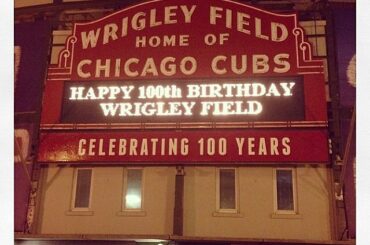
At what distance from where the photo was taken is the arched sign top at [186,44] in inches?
496

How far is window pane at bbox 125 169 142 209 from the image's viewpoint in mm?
12258

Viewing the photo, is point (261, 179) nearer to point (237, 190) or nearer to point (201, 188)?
point (237, 190)

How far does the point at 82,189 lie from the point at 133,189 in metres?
1.40

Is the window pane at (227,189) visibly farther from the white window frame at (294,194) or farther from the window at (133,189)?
the window at (133,189)

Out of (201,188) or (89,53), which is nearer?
(201,188)

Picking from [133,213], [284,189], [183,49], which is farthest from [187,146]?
[183,49]

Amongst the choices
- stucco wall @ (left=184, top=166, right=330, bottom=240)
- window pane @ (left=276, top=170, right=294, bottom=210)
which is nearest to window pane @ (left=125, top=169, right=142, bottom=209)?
stucco wall @ (left=184, top=166, right=330, bottom=240)

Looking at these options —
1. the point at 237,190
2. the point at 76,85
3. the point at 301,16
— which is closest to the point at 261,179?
the point at 237,190

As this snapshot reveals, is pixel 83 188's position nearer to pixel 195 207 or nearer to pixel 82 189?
pixel 82 189

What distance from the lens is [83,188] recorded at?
1258 cm

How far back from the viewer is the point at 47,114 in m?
12.8

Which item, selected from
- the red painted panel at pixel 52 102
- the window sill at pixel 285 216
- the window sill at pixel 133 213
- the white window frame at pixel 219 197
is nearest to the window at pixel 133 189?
the window sill at pixel 133 213

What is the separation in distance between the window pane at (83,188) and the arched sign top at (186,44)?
2640 millimetres

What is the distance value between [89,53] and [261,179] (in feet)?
19.7
